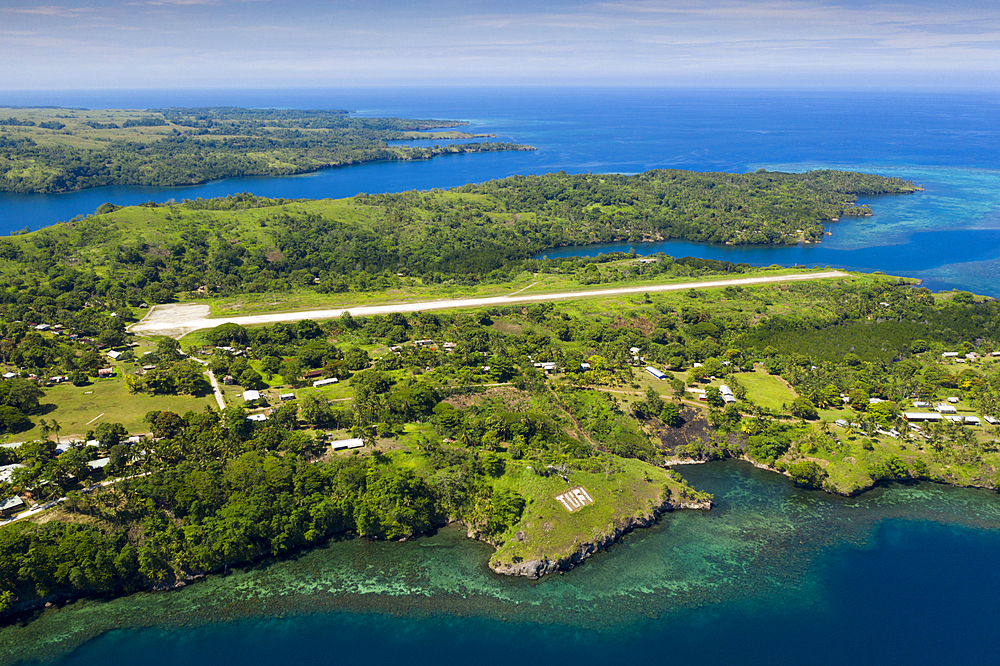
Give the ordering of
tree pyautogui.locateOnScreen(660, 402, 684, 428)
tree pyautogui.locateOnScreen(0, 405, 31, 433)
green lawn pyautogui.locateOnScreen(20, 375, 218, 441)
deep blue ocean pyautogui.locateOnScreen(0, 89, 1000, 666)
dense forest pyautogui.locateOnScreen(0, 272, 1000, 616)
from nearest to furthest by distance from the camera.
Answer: deep blue ocean pyautogui.locateOnScreen(0, 89, 1000, 666)
dense forest pyautogui.locateOnScreen(0, 272, 1000, 616)
tree pyautogui.locateOnScreen(0, 405, 31, 433)
green lawn pyautogui.locateOnScreen(20, 375, 218, 441)
tree pyautogui.locateOnScreen(660, 402, 684, 428)

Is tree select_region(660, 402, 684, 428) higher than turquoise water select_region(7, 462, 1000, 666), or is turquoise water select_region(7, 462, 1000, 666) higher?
tree select_region(660, 402, 684, 428)

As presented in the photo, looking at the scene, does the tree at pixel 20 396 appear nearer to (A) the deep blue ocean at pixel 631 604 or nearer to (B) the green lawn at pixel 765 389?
(A) the deep blue ocean at pixel 631 604

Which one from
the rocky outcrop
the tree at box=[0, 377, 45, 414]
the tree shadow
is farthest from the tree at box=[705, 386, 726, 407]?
the tree at box=[0, 377, 45, 414]

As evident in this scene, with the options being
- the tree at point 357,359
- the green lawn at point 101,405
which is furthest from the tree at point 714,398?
the green lawn at point 101,405

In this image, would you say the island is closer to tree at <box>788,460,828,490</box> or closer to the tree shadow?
tree at <box>788,460,828,490</box>

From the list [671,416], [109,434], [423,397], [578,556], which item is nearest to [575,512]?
[578,556]

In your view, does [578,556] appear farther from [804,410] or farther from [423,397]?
[804,410]

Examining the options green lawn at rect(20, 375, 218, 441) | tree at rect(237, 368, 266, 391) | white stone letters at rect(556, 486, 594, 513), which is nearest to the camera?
white stone letters at rect(556, 486, 594, 513)

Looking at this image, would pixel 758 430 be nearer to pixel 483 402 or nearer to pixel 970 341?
pixel 483 402
